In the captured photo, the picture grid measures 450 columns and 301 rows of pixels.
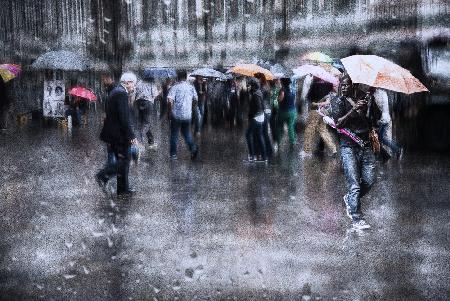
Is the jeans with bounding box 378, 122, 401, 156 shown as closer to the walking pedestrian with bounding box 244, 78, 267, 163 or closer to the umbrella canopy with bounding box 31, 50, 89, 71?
the walking pedestrian with bounding box 244, 78, 267, 163

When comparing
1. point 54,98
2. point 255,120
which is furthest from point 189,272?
point 54,98

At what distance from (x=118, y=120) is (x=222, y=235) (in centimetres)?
262

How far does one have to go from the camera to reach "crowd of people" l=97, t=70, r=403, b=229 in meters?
7.93

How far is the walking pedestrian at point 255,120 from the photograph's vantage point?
12.7m

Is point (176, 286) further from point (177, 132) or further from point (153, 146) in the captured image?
point (153, 146)

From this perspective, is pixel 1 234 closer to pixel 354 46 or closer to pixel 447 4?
pixel 447 4

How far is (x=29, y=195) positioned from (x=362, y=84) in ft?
14.5

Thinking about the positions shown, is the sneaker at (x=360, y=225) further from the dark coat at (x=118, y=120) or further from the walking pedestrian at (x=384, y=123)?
the walking pedestrian at (x=384, y=123)

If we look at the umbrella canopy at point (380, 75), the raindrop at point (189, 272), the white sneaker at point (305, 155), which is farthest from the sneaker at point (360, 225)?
the white sneaker at point (305, 155)

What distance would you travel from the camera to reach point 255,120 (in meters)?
13.0

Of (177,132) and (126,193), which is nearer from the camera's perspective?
(126,193)

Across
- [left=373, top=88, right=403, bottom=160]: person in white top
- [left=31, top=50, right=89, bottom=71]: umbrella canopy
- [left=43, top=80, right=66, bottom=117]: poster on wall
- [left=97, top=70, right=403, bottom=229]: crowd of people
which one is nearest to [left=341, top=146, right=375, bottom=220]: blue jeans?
[left=97, top=70, right=403, bottom=229]: crowd of people

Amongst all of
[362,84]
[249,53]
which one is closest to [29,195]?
[362,84]

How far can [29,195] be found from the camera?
9.82m
